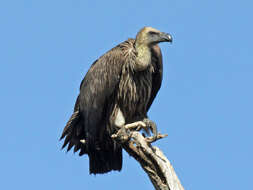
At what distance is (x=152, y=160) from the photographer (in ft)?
28.0

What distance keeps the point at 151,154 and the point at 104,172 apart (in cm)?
189

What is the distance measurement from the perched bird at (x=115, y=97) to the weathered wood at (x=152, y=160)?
3.17ft

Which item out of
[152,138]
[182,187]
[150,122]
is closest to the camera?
[182,187]

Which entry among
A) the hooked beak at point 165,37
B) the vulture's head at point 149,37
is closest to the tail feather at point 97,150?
the vulture's head at point 149,37

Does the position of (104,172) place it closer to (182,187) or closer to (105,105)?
(105,105)

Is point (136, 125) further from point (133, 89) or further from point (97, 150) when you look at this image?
point (97, 150)

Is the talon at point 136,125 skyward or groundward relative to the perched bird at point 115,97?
groundward

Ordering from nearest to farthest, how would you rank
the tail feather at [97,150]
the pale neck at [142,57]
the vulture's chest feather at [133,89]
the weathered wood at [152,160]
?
the weathered wood at [152,160], the pale neck at [142,57], the vulture's chest feather at [133,89], the tail feather at [97,150]

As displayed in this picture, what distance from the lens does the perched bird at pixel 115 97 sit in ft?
32.7

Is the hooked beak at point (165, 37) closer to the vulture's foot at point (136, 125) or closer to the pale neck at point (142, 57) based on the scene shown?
the pale neck at point (142, 57)

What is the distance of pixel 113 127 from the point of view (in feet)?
32.8

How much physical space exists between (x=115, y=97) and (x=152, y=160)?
72.5 inches

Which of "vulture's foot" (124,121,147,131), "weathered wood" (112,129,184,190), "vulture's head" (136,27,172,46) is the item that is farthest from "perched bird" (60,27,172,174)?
"weathered wood" (112,129,184,190)

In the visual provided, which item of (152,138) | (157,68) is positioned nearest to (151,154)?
(152,138)
